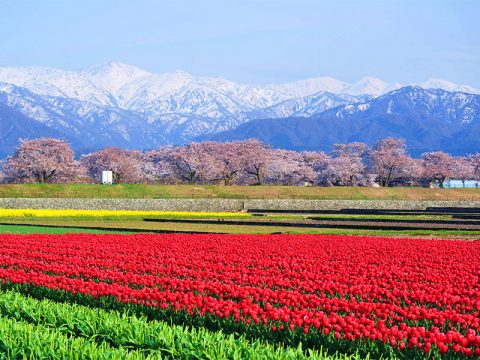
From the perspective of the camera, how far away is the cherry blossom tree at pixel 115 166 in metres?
140

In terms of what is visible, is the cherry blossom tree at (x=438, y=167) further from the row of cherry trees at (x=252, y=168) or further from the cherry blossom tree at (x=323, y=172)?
the cherry blossom tree at (x=323, y=172)

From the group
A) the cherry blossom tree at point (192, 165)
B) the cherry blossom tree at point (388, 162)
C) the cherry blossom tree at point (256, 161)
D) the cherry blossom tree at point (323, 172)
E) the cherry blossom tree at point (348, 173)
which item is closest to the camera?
the cherry blossom tree at point (192, 165)

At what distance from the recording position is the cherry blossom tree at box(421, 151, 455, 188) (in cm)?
15250

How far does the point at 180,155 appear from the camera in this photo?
138250 millimetres

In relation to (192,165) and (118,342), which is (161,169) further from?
(118,342)

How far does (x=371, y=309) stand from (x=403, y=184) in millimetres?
146667

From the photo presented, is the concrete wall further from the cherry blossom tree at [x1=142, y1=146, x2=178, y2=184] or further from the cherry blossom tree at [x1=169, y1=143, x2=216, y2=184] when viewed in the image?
the cherry blossom tree at [x1=142, y1=146, x2=178, y2=184]

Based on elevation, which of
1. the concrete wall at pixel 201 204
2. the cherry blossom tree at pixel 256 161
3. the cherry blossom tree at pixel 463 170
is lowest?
the concrete wall at pixel 201 204

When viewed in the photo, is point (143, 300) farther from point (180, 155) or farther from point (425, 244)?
point (180, 155)

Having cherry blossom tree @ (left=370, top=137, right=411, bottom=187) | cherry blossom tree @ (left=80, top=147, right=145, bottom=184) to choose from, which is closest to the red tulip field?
cherry blossom tree @ (left=80, top=147, right=145, bottom=184)

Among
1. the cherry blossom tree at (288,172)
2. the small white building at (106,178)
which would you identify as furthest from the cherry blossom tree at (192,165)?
the small white building at (106,178)

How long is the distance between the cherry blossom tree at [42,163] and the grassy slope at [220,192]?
26790 mm

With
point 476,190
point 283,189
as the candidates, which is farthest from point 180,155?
point 476,190

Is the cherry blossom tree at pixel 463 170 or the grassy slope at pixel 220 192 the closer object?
the grassy slope at pixel 220 192
